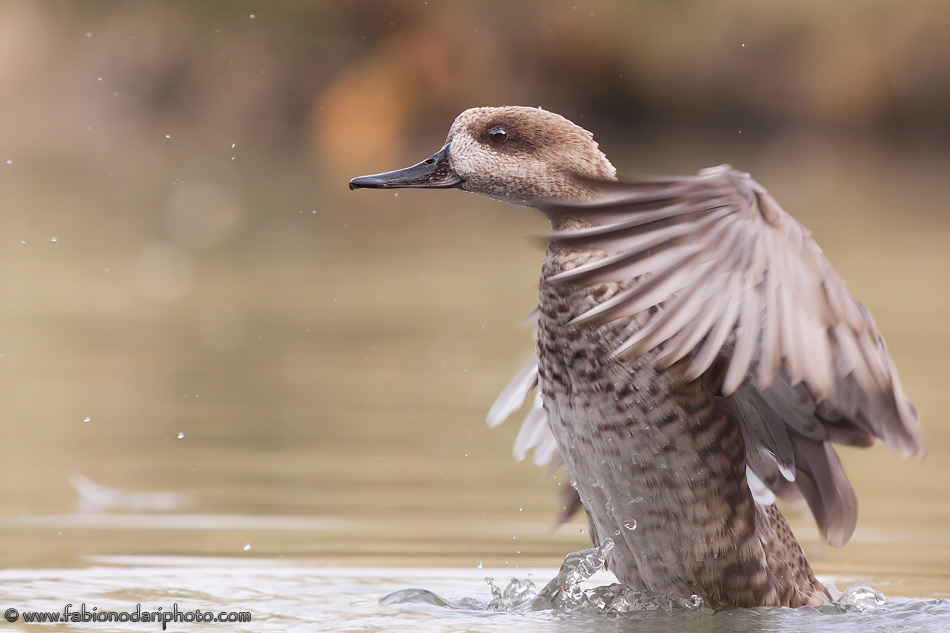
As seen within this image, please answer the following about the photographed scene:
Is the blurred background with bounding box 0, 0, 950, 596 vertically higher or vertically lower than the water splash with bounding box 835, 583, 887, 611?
higher

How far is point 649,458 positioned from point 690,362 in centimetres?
26

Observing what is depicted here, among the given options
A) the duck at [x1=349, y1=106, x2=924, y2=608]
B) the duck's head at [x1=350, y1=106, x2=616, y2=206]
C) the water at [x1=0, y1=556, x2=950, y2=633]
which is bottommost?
the water at [x1=0, y1=556, x2=950, y2=633]

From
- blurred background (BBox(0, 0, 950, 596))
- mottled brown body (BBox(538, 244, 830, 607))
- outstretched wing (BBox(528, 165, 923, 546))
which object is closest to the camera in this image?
outstretched wing (BBox(528, 165, 923, 546))

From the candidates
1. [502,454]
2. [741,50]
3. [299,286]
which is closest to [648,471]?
[502,454]

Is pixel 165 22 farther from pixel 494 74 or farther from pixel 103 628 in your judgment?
pixel 103 628

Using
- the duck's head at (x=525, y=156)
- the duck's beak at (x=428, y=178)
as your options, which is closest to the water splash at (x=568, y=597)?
the duck's head at (x=525, y=156)

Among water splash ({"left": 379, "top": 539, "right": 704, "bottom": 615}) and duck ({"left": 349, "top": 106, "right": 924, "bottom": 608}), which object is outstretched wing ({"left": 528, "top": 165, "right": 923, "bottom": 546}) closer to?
duck ({"left": 349, "top": 106, "right": 924, "bottom": 608})

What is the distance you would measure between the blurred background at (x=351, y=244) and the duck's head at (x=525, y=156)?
69cm

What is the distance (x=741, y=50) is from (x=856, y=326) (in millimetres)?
25909

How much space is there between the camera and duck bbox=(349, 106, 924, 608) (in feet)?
11.3

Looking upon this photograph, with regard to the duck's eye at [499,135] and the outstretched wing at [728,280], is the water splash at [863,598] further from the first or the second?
the duck's eye at [499,135]

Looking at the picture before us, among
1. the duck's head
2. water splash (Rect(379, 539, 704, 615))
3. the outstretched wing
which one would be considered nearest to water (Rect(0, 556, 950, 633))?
water splash (Rect(379, 539, 704, 615))

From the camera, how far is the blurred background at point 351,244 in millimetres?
5348

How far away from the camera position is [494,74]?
2934 centimetres
